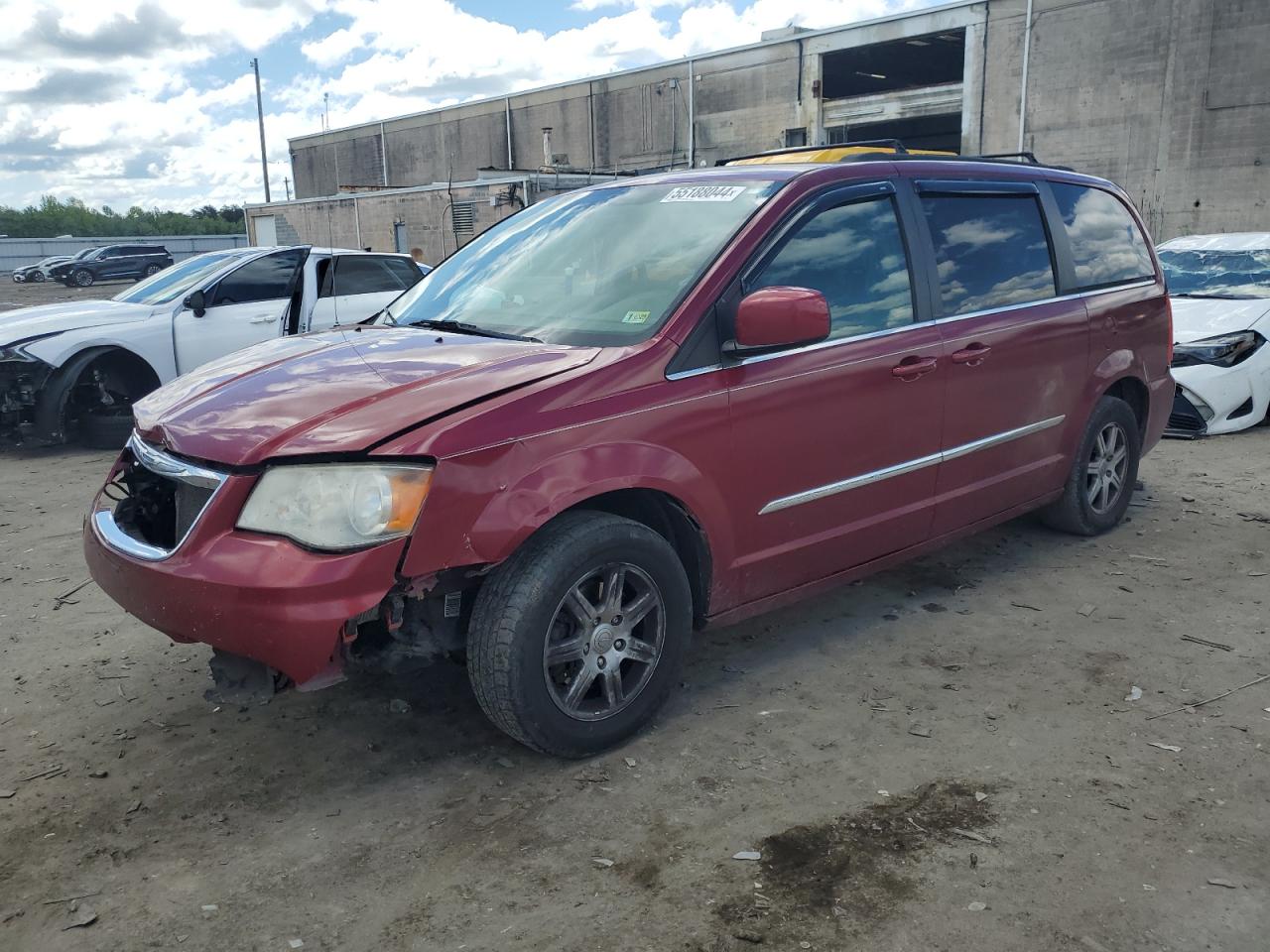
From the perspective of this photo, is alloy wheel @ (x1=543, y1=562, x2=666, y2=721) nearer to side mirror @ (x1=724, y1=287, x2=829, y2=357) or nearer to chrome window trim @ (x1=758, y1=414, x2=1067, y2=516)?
chrome window trim @ (x1=758, y1=414, x2=1067, y2=516)

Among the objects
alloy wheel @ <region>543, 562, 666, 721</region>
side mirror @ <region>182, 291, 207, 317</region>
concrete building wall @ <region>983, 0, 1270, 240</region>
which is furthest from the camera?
concrete building wall @ <region>983, 0, 1270, 240</region>

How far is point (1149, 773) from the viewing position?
3.07 meters

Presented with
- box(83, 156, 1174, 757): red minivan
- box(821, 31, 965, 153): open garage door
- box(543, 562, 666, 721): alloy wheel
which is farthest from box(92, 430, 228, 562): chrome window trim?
box(821, 31, 965, 153): open garage door

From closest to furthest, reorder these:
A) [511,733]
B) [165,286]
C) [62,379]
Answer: [511,733] → [62,379] → [165,286]

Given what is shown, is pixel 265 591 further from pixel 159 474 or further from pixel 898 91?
pixel 898 91

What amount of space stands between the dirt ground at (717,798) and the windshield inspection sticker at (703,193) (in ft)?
5.82

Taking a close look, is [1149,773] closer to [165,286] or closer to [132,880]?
[132,880]

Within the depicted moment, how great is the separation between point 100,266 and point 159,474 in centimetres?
4164

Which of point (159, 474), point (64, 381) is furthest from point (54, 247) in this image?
point (159, 474)

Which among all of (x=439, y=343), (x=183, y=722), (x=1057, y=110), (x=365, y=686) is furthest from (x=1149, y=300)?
(x=1057, y=110)

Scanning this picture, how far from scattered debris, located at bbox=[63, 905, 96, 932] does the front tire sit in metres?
1.11

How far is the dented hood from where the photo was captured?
2807 mm

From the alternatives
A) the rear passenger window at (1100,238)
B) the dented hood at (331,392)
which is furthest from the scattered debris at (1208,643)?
the dented hood at (331,392)

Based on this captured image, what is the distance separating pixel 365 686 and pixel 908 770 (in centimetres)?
197
